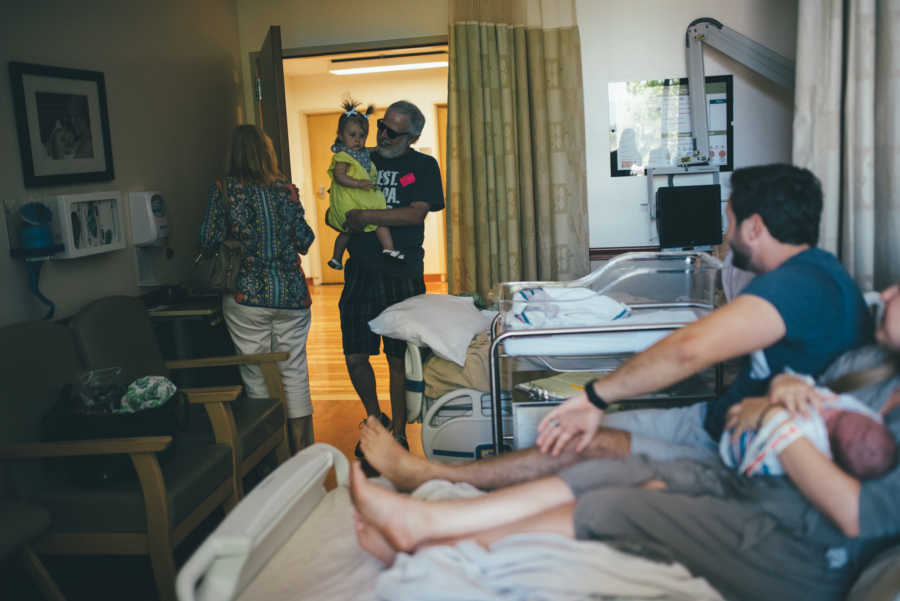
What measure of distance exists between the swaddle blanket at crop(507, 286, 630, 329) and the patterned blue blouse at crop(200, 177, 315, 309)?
1230 millimetres

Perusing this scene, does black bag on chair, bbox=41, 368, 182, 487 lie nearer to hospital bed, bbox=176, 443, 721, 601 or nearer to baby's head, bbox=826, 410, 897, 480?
hospital bed, bbox=176, 443, 721, 601

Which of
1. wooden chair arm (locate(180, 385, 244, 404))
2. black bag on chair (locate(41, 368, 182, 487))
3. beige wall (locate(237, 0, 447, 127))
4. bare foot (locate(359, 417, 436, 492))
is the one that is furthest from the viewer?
beige wall (locate(237, 0, 447, 127))

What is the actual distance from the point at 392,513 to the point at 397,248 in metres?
2.08

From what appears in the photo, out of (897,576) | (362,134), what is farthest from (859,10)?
(362,134)

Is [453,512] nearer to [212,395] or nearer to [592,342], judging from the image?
[592,342]

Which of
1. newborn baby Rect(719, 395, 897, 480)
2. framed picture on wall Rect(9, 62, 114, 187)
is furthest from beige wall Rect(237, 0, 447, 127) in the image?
newborn baby Rect(719, 395, 897, 480)

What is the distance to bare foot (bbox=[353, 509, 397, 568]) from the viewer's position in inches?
59.6

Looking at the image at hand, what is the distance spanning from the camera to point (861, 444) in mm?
1324

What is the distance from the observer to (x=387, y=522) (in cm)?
152

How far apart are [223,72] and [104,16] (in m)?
1.15

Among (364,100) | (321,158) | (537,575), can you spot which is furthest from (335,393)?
(321,158)

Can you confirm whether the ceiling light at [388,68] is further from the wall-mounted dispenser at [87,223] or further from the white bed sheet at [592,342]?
the white bed sheet at [592,342]

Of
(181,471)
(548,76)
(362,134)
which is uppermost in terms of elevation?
(548,76)

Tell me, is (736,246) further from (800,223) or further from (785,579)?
(785,579)
